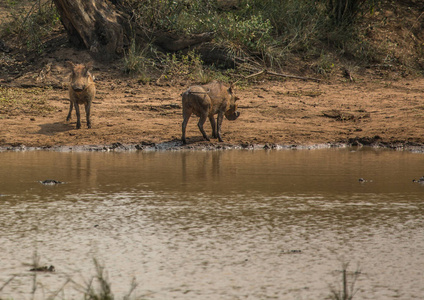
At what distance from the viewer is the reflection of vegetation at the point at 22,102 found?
13711 mm

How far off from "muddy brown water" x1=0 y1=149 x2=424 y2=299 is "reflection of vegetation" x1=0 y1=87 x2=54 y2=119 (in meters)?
3.58

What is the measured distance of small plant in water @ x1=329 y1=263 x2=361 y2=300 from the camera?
3.98m

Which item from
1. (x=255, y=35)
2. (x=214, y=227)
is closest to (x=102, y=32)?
(x=255, y=35)

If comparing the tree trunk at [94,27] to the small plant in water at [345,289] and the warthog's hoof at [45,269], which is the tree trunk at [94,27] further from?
the small plant in water at [345,289]

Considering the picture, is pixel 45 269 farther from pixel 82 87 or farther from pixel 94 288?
pixel 82 87

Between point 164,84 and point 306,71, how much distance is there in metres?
3.80

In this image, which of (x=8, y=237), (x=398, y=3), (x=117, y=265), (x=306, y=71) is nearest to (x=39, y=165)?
(x=8, y=237)

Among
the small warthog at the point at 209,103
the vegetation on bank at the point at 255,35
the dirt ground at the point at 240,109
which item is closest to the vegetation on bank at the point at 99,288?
the small warthog at the point at 209,103

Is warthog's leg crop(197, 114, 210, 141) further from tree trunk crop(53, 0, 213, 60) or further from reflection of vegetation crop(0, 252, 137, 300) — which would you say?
reflection of vegetation crop(0, 252, 137, 300)

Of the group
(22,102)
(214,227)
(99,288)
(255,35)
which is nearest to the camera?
(99,288)

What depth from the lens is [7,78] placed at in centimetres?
1616

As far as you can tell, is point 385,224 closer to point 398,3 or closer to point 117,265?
point 117,265

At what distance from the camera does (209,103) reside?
11961 millimetres

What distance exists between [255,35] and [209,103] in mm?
6065
